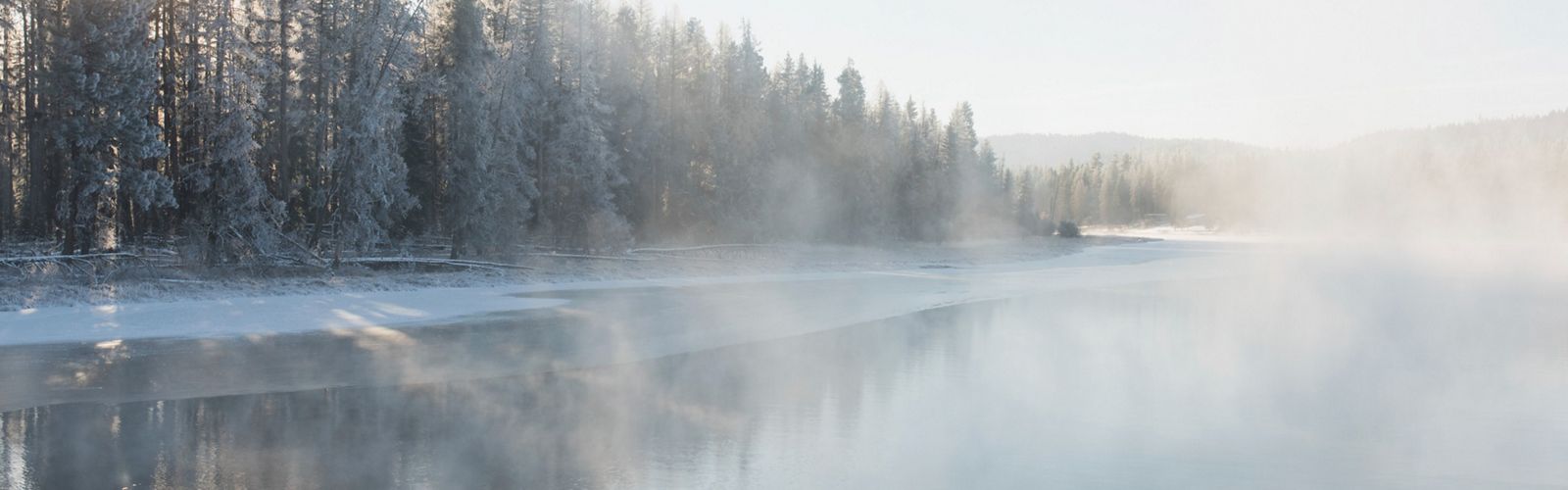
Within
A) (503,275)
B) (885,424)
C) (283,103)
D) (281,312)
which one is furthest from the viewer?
(503,275)

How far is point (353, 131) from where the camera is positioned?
3194cm

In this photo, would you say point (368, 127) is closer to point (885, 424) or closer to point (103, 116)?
point (103, 116)

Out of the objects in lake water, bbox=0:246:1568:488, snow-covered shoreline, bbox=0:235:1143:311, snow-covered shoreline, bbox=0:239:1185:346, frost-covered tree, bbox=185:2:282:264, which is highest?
frost-covered tree, bbox=185:2:282:264

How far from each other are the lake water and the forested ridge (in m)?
16.5

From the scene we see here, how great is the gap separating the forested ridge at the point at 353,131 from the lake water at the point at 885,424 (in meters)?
16.5

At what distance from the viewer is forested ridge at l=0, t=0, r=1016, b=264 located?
27.2 m

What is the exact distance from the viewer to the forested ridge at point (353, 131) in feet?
89.4

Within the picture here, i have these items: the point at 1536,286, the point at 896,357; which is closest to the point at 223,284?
the point at 896,357

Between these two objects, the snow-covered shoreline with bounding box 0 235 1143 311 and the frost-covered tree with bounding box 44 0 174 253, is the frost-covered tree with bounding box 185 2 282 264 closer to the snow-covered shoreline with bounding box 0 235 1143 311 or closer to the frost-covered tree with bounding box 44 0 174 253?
the snow-covered shoreline with bounding box 0 235 1143 311

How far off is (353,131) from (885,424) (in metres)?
24.1

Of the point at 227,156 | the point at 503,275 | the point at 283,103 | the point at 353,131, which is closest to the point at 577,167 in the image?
the point at 503,275

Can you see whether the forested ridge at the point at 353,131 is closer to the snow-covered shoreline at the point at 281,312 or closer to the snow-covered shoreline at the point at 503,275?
the snow-covered shoreline at the point at 503,275

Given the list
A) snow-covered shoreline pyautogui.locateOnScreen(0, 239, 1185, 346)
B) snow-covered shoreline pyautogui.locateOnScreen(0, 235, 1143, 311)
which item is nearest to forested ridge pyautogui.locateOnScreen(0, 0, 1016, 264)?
snow-covered shoreline pyautogui.locateOnScreen(0, 235, 1143, 311)

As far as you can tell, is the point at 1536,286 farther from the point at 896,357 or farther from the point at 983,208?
the point at 983,208
